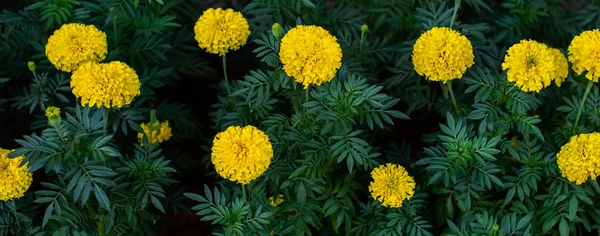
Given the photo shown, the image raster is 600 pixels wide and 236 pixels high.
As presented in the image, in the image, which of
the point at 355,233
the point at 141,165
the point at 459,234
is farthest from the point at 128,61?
the point at 459,234

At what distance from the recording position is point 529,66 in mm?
2959

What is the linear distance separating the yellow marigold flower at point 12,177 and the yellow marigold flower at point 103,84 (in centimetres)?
33

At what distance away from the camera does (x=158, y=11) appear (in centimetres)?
377

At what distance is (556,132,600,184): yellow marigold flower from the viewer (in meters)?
2.88

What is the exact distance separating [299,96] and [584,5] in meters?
2.04

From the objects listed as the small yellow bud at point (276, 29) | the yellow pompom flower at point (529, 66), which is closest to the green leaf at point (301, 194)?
the small yellow bud at point (276, 29)

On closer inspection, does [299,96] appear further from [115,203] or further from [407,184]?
[115,203]

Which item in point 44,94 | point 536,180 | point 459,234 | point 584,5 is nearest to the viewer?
point 459,234

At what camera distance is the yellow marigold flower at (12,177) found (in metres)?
2.75

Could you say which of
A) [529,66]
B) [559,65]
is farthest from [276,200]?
[559,65]

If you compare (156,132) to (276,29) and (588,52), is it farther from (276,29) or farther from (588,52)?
(588,52)

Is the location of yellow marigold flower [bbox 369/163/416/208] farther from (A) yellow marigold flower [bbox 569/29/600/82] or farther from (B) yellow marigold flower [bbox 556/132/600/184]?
(A) yellow marigold flower [bbox 569/29/600/82]

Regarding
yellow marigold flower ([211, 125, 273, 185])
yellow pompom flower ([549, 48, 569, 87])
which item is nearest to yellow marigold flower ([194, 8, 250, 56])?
yellow marigold flower ([211, 125, 273, 185])

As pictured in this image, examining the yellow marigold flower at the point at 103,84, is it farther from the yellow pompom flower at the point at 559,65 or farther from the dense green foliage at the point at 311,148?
the yellow pompom flower at the point at 559,65
